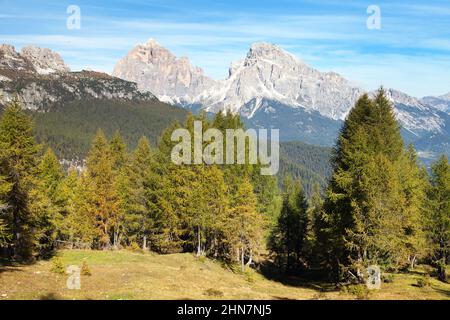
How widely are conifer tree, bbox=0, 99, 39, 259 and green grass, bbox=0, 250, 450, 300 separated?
4.58 m

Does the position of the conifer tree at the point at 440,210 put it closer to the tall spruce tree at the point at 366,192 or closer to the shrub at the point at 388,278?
the tall spruce tree at the point at 366,192

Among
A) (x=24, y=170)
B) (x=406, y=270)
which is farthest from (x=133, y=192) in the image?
(x=406, y=270)

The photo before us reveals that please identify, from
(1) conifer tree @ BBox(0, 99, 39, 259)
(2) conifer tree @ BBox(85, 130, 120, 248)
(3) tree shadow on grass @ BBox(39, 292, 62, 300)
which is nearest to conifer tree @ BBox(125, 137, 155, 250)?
(2) conifer tree @ BBox(85, 130, 120, 248)

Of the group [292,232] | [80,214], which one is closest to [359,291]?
[292,232]

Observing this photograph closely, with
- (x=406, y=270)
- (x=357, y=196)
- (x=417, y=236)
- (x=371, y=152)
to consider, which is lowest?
(x=406, y=270)

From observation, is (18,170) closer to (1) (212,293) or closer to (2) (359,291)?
(1) (212,293)

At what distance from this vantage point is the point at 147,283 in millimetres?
32188

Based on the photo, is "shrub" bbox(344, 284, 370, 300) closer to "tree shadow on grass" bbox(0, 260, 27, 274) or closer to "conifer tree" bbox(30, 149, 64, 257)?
"tree shadow on grass" bbox(0, 260, 27, 274)

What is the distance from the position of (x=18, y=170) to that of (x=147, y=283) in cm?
1711

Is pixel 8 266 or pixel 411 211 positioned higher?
pixel 411 211
